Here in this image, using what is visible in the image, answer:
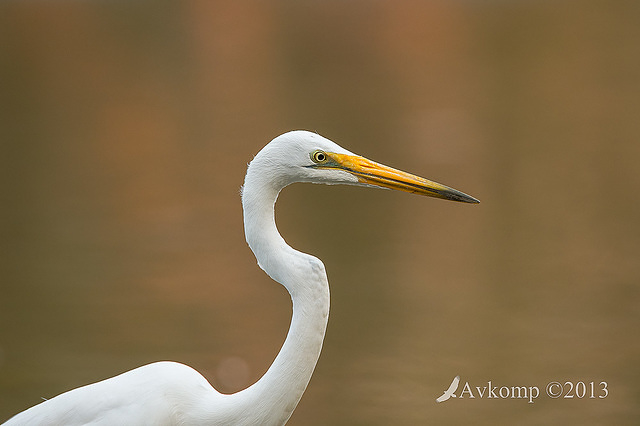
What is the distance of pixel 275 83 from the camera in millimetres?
12109

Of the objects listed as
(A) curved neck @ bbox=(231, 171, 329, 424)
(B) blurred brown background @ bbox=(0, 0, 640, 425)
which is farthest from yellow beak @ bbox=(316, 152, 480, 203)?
(B) blurred brown background @ bbox=(0, 0, 640, 425)

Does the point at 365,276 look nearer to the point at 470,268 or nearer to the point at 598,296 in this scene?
the point at 470,268

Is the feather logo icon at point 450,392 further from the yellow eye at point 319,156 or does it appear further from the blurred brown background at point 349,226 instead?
the yellow eye at point 319,156

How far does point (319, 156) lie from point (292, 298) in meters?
0.37

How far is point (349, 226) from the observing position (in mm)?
6707

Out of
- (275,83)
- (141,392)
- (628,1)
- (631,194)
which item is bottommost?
(141,392)

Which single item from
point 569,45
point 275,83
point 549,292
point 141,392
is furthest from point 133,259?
point 569,45

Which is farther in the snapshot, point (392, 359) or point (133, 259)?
point (133, 259)

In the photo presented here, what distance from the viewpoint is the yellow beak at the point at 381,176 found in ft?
7.72

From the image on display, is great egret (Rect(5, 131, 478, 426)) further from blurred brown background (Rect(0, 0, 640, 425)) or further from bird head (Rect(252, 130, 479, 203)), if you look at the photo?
blurred brown background (Rect(0, 0, 640, 425))

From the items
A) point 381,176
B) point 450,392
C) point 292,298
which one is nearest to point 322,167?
point 381,176

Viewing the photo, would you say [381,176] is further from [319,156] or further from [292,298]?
[292,298]

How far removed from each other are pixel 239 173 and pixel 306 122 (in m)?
1.65

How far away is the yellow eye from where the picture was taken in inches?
91.8
